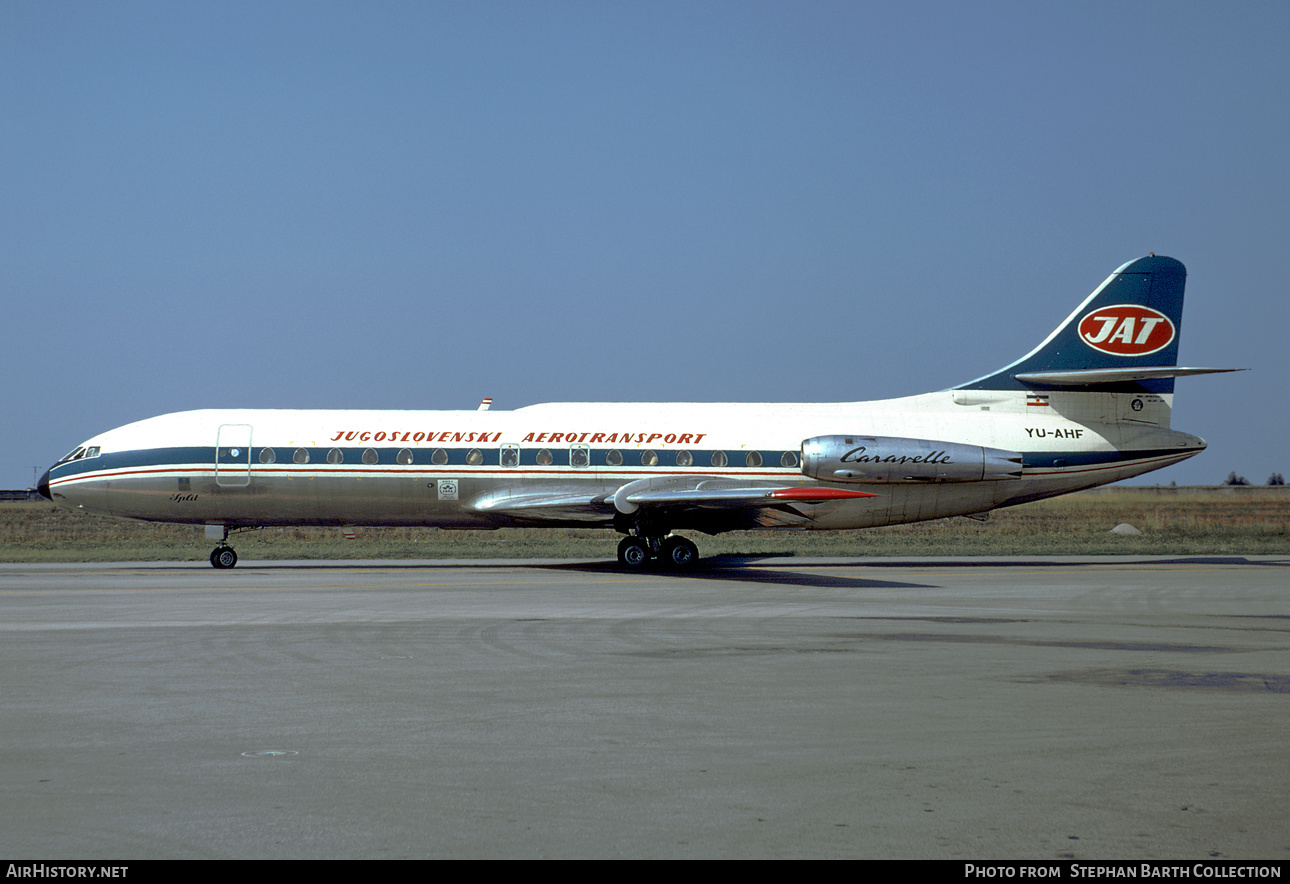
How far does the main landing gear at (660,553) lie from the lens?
27906 mm

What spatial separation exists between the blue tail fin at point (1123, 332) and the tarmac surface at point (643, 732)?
13022 millimetres

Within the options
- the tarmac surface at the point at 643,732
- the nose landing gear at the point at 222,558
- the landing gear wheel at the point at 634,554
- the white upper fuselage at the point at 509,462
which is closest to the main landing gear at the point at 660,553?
the landing gear wheel at the point at 634,554

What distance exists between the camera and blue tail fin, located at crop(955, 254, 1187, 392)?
2959cm

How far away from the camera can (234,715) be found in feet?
29.3

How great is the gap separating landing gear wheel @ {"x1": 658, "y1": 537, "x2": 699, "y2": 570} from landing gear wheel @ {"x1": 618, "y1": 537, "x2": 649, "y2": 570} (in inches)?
15.6

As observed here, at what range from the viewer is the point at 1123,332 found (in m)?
29.7

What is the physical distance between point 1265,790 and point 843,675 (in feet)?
15.5

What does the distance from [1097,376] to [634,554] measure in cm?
1285

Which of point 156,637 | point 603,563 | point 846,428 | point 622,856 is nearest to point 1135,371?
point 846,428

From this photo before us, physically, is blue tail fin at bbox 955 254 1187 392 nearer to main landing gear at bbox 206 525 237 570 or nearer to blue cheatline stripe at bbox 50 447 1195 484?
blue cheatline stripe at bbox 50 447 1195 484

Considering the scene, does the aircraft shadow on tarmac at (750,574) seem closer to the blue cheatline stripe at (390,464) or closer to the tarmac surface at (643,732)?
the blue cheatline stripe at (390,464)

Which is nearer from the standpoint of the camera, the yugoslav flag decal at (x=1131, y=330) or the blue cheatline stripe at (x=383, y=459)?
the blue cheatline stripe at (x=383, y=459)

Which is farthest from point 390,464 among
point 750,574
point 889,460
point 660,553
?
point 889,460

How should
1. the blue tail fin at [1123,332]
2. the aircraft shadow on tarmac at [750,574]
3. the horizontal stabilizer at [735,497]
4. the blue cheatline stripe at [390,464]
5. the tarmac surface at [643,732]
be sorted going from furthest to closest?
the blue tail fin at [1123,332] < the blue cheatline stripe at [390,464] < the horizontal stabilizer at [735,497] < the aircraft shadow on tarmac at [750,574] < the tarmac surface at [643,732]
